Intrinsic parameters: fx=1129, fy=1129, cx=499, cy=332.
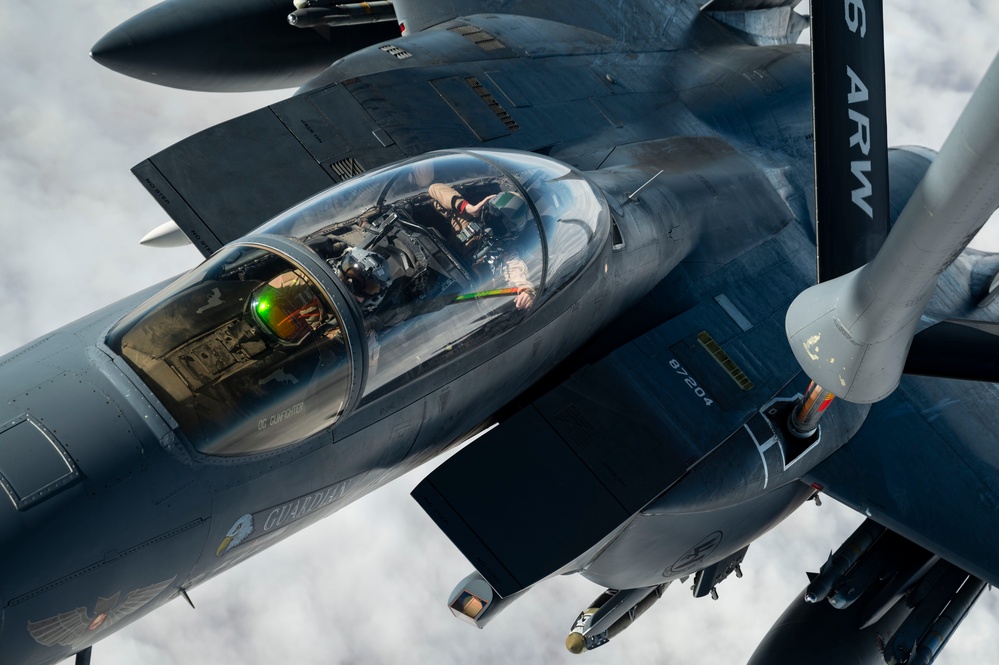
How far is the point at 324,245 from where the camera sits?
19.8ft

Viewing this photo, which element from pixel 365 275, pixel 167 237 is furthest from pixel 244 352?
pixel 167 237

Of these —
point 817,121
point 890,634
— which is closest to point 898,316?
point 817,121

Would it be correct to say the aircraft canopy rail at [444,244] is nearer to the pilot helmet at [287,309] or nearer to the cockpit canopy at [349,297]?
the cockpit canopy at [349,297]

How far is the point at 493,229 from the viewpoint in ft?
21.7

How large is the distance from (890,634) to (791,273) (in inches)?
120

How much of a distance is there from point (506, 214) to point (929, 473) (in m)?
4.12

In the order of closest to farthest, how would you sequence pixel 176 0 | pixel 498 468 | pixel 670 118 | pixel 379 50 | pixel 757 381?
1. pixel 498 468
2. pixel 757 381
3. pixel 379 50
4. pixel 670 118
5. pixel 176 0

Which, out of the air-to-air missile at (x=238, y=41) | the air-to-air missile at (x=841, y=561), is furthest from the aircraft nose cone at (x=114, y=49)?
the air-to-air missile at (x=841, y=561)

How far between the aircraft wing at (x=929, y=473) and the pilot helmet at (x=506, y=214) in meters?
3.16

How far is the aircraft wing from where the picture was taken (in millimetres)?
8219

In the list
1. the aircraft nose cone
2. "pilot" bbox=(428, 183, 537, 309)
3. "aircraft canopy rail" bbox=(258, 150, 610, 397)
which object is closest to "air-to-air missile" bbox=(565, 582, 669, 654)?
"aircraft canopy rail" bbox=(258, 150, 610, 397)

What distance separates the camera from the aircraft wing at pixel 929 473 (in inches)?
324

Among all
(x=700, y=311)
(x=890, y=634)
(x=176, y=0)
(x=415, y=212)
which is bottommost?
(x=890, y=634)

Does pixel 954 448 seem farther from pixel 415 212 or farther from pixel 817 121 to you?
pixel 415 212
